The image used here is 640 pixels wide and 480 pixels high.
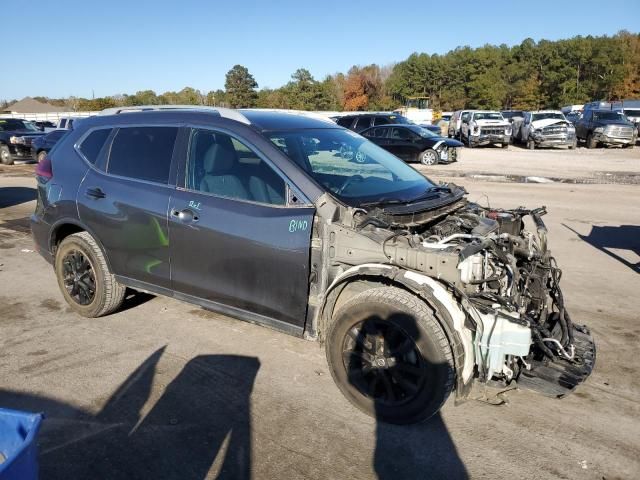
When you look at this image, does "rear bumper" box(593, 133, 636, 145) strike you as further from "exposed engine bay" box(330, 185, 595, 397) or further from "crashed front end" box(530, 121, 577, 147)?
"exposed engine bay" box(330, 185, 595, 397)

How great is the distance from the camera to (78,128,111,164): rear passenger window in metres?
4.69

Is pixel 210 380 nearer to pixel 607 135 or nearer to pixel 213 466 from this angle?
pixel 213 466

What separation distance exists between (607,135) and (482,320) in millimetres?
27730

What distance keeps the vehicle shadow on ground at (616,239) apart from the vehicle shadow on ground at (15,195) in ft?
37.5

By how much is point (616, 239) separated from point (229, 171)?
6485 millimetres

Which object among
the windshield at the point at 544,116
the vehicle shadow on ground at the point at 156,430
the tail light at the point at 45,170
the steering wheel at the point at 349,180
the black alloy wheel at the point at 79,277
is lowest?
the vehicle shadow on ground at the point at 156,430

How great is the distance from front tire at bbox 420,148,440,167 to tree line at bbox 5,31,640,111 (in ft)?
157

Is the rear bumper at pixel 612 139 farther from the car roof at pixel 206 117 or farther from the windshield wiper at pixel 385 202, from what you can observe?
the windshield wiper at pixel 385 202

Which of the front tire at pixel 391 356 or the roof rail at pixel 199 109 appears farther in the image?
the roof rail at pixel 199 109

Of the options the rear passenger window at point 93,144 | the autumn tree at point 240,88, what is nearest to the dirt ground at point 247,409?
the rear passenger window at point 93,144

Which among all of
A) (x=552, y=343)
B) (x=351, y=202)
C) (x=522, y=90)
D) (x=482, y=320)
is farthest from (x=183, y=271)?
(x=522, y=90)

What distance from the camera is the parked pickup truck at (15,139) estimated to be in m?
20.3

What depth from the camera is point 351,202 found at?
359 centimetres

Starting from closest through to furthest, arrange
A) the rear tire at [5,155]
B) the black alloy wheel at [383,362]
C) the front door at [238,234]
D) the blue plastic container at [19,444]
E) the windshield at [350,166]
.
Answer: the blue plastic container at [19,444] → the black alloy wheel at [383,362] → the front door at [238,234] → the windshield at [350,166] → the rear tire at [5,155]
